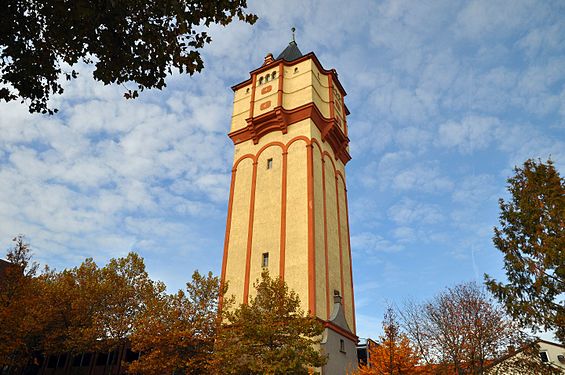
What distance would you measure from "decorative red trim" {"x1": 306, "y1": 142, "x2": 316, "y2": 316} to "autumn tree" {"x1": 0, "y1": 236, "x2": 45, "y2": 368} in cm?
1810

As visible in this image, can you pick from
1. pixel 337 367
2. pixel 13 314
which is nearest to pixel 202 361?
pixel 337 367

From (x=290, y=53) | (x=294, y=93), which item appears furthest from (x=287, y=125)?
(x=290, y=53)

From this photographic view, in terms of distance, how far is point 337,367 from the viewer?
2484 centimetres

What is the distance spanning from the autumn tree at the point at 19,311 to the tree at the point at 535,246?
91.7ft

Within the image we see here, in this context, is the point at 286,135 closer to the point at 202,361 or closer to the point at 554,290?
the point at 202,361

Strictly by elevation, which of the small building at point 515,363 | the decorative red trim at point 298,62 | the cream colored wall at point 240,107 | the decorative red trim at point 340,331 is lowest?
the small building at point 515,363

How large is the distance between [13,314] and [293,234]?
1884cm

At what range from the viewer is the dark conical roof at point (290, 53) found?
134 feet

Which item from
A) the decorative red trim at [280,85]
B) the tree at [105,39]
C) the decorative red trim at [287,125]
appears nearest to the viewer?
the tree at [105,39]

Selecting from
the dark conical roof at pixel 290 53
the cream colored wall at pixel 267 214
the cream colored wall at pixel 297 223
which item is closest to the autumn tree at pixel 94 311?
the cream colored wall at pixel 267 214

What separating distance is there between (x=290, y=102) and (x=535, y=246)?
22.4 metres

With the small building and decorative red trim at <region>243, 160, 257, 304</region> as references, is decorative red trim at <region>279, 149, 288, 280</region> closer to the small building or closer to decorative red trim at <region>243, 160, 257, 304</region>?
decorative red trim at <region>243, 160, 257, 304</region>

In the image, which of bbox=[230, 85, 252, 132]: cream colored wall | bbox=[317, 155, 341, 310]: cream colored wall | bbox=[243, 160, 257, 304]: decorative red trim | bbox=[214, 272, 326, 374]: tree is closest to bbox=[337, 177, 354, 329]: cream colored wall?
bbox=[317, 155, 341, 310]: cream colored wall

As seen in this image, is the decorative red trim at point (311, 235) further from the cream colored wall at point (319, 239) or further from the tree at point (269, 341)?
the tree at point (269, 341)
